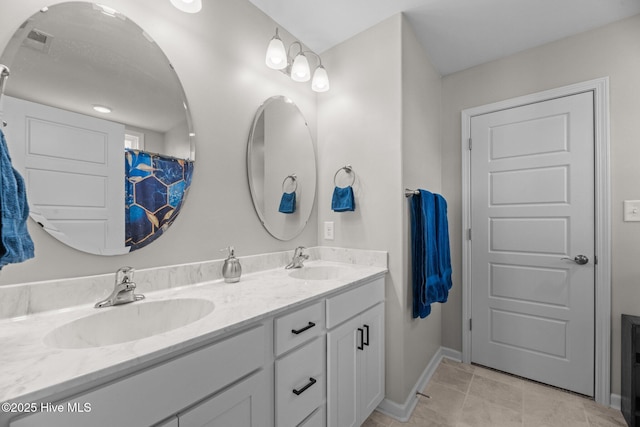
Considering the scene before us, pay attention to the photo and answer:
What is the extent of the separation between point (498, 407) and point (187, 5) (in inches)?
111

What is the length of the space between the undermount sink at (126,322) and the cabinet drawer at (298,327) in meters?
0.27

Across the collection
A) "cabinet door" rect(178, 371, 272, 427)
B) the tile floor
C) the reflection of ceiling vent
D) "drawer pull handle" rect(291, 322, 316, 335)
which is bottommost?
the tile floor

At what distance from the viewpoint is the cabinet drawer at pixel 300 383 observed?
100cm

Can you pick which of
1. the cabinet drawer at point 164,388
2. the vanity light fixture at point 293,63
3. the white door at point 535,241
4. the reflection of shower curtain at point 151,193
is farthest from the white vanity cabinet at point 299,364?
the white door at point 535,241

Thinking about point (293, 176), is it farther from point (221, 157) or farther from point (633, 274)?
point (633, 274)

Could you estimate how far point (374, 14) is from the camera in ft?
5.73

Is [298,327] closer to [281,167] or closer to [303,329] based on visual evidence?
[303,329]

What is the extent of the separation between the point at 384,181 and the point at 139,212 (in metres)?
1.35

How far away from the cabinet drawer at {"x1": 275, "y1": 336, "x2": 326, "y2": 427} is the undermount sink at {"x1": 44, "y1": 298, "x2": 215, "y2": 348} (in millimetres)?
366

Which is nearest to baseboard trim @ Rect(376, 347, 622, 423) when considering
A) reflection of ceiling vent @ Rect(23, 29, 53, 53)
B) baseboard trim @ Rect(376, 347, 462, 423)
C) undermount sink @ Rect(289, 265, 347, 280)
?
baseboard trim @ Rect(376, 347, 462, 423)

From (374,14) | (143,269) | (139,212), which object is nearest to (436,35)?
(374,14)

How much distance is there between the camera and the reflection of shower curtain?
1.13m

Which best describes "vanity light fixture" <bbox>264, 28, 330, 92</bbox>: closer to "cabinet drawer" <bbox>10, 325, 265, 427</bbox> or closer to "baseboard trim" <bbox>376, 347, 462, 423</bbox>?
"cabinet drawer" <bbox>10, 325, 265, 427</bbox>

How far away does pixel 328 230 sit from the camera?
80.9 inches
